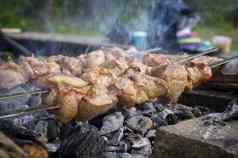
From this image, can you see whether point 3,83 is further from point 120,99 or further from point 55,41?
point 55,41

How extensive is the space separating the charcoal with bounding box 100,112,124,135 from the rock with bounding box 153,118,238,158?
1.87 feet

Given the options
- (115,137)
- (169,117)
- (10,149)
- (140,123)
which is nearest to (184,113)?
(169,117)

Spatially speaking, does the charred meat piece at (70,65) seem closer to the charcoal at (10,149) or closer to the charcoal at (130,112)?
the charcoal at (130,112)

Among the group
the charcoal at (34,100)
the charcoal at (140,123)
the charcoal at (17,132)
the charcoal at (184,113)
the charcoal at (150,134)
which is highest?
the charcoal at (34,100)

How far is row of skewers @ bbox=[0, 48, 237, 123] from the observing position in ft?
9.64

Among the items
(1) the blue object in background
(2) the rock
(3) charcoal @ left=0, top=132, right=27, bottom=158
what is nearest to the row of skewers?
(3) charcoal @ left=0, top=132, right=27, bottom=158

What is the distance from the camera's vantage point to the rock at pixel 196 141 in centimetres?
249

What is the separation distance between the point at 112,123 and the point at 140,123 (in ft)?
0.83

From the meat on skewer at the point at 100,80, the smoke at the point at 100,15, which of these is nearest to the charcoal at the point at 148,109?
the meat on skewer at the point at 100,80

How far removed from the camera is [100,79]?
10.5 ft

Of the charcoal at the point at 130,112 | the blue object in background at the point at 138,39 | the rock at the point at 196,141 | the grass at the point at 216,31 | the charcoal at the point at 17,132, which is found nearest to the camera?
the rock at the point at 196,141

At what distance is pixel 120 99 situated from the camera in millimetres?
3229

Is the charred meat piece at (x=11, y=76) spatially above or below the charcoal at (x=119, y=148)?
above

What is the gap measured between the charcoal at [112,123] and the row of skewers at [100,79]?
0.54 feet
